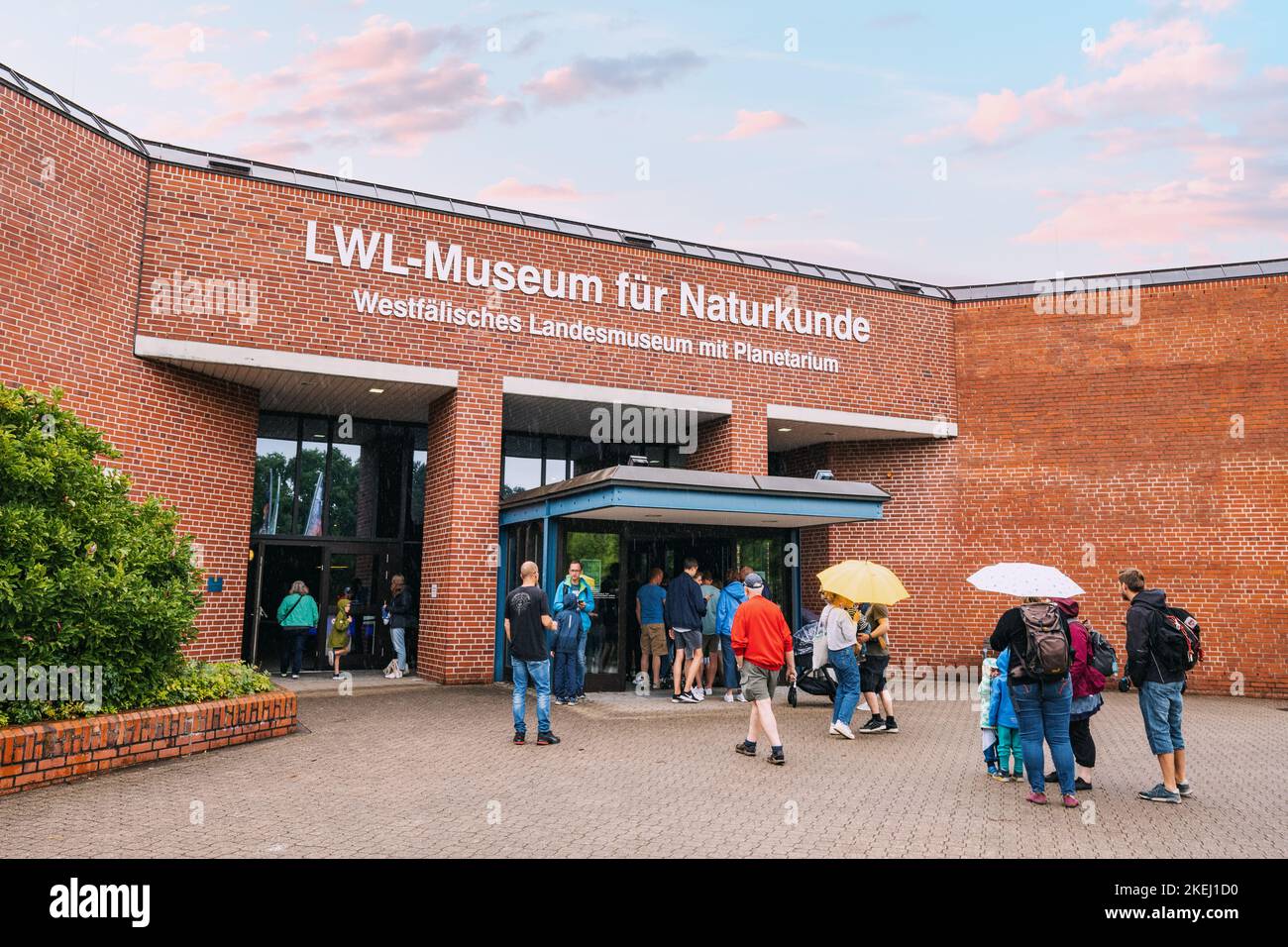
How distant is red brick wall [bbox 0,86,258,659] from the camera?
422 inches

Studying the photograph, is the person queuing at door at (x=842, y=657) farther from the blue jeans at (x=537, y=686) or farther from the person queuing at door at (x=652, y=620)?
the person queuing at door at (x=652, y=620)

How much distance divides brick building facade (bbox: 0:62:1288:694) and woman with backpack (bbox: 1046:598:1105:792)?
7.08 metres

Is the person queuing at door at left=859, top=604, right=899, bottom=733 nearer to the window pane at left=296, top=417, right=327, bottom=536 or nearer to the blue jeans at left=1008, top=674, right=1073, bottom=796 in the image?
the blue jeans at left=1008, top=674, right=1073, bottom=796

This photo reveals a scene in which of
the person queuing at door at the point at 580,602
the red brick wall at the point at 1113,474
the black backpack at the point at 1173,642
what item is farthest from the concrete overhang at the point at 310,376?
the black backpack at the point at 1173,642

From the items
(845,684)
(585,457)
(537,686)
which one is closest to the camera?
(537,686)

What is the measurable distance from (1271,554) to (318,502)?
1550 cm

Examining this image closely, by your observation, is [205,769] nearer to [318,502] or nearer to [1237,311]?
[318,502]

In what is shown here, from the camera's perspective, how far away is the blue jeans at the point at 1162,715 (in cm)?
693

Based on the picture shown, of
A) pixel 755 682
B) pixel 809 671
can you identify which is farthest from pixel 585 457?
pixel 755 682

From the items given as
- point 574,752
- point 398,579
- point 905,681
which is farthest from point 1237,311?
point 398,579

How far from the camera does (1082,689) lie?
23.0ft

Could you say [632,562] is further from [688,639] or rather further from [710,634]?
[688,639]

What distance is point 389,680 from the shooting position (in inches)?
531

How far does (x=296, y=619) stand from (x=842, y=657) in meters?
8.68
